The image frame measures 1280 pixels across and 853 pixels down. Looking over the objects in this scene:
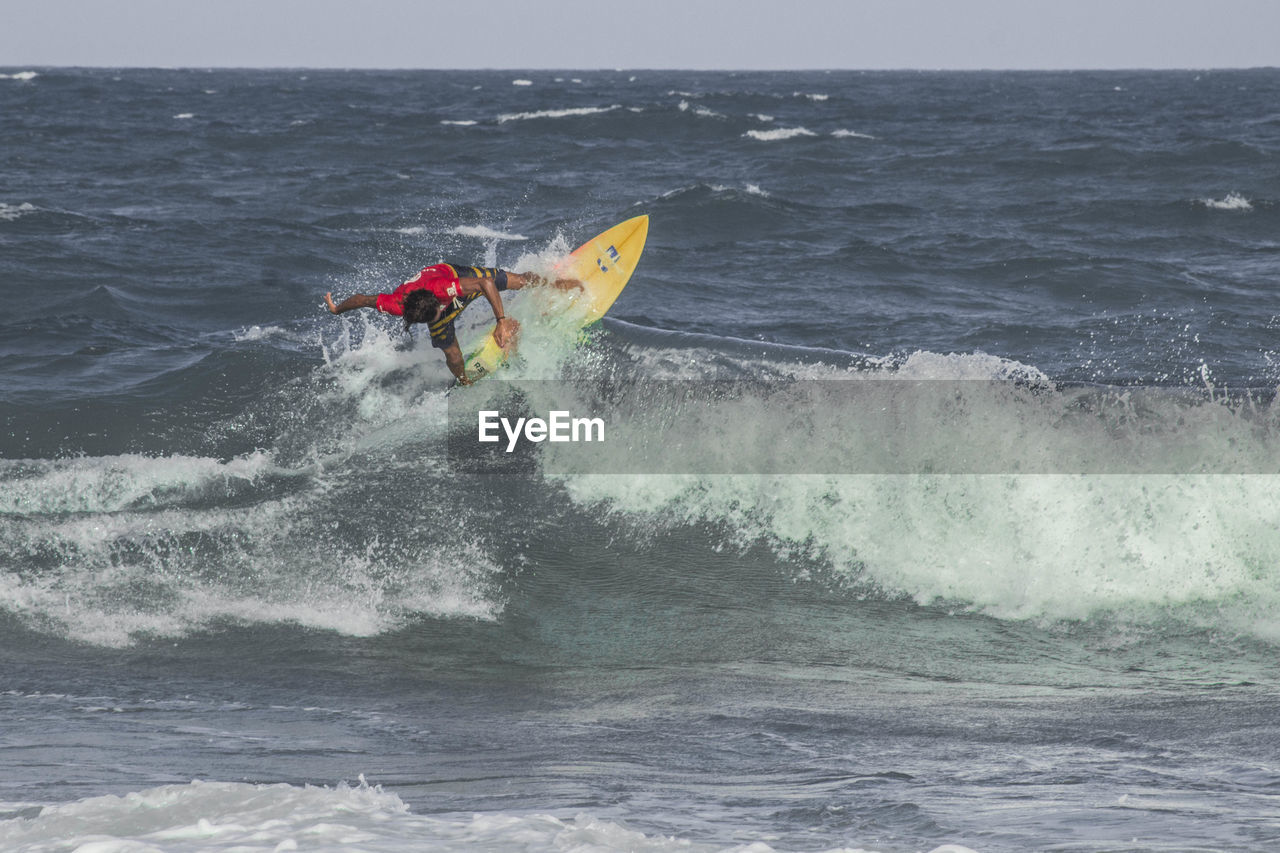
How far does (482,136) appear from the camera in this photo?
34656 mm

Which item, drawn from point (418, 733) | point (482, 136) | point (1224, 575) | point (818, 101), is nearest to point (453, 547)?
point (418, 733)

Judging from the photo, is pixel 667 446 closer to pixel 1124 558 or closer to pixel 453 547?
pixel 453 547

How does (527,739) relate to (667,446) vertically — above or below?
below

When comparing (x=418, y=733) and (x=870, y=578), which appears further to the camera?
(x=870, y=578)

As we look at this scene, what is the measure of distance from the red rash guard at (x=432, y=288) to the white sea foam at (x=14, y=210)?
12.8 metres

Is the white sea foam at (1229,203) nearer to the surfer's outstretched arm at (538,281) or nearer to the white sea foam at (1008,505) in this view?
the white sea foam at (1008,505)

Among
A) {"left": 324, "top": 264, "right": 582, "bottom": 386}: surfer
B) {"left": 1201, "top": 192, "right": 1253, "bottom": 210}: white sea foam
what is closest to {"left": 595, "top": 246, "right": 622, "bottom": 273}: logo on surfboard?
{"left": 324, "top": 264, "right": 582, "bottom": 386}: surfer

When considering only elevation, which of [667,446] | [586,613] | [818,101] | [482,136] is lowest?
[586,613]

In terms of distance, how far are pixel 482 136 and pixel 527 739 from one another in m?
31.3

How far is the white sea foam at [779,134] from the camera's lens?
35.3m

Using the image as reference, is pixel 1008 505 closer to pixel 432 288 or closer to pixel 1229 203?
pixel 432 288

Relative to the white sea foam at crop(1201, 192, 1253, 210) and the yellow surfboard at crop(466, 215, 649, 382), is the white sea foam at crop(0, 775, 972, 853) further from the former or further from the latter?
the white sea foam at crop(1201, 192, 1253, 210)

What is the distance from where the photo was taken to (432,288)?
8.52 metres

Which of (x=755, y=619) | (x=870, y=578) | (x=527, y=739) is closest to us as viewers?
(x=527, y=739)
